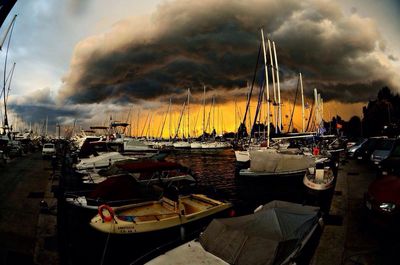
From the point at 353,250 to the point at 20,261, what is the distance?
33.4 ft

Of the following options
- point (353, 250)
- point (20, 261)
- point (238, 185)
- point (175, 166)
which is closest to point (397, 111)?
point (238, 185)

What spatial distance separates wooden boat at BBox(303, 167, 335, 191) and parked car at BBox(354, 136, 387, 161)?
41.3ft

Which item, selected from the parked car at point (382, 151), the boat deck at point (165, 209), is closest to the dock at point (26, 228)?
the boat deck at point (165, 209)

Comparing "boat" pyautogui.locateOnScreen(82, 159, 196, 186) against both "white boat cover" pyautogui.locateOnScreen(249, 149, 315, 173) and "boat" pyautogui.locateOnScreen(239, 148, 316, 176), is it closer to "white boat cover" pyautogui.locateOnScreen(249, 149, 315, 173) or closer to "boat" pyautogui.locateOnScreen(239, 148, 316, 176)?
"boat" pyautogui.locateOnScreen(239, 148, 316, 176)

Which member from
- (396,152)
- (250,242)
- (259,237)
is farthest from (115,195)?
(396,152)

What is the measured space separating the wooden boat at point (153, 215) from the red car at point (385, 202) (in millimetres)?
7850

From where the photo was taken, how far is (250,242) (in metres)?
8.34

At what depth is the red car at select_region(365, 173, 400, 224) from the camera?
9.15 metres

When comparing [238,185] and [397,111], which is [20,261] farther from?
[397,111]

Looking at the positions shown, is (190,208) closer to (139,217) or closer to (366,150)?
(139,217)

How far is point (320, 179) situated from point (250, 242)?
18.6 metres

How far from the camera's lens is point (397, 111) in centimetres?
8969

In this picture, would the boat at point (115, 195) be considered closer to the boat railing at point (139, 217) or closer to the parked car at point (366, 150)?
the boat railing at point (139, 217)

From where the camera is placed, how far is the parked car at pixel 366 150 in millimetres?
35500
